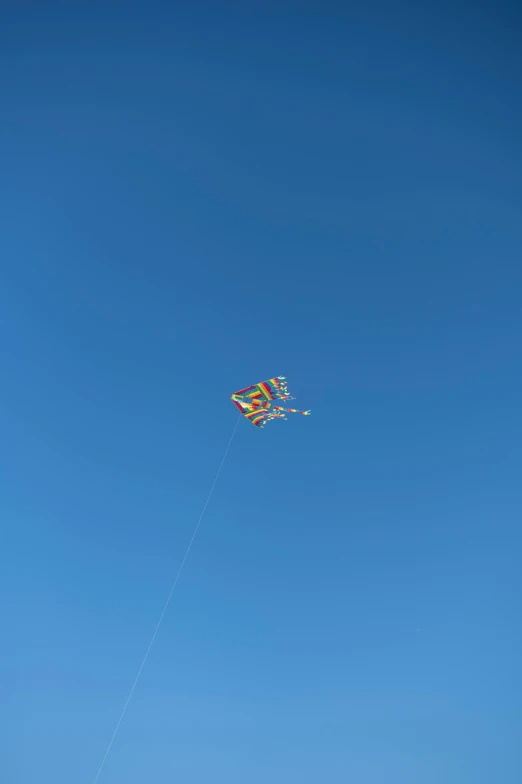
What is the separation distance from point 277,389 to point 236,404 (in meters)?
0.89

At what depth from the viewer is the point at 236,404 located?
1341 centimetres

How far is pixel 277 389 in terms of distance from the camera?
13367 millimetres
